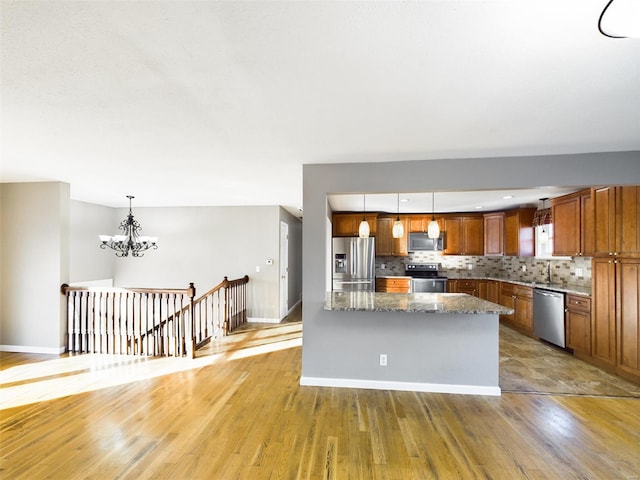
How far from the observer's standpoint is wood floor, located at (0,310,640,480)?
2.02 meters

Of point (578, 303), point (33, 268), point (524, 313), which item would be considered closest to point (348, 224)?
point (524, 313)

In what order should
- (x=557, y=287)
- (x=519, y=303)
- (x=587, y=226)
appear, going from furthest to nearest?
(x=519, y=303)
(x=557, y=287)
(x=587, y=226)

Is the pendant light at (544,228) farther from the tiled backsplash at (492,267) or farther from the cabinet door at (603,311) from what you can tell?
the cabinet door at (603,311)

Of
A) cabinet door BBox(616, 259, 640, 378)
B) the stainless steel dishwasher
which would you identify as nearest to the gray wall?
cabinet door BBox(616, 259, 640, 378)

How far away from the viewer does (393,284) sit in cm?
648

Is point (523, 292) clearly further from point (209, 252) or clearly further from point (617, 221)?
point (209, 252)

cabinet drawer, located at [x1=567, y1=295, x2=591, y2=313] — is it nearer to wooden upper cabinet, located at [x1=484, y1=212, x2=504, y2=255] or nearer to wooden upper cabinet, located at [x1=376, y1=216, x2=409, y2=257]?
wooden upper cabinet, located at [x1=484, y1=212, x2=504, y2=255]

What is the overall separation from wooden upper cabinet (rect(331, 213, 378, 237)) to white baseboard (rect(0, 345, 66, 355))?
15.8ft

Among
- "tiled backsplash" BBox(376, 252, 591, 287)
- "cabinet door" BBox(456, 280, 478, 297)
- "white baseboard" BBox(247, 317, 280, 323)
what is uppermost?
"tiled backsplash" BBox(376, 252, 591, 287)

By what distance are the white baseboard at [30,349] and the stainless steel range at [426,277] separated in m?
6.02

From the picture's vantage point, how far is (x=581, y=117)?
2.10 metres

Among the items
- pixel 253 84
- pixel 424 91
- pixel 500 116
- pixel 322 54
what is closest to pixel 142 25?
pixel 253 84

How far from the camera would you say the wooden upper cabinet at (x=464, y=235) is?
255 inches

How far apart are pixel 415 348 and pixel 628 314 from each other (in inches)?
95.0
